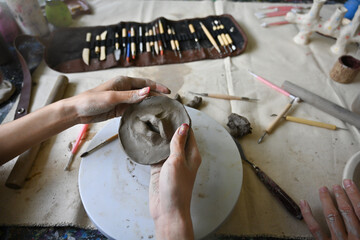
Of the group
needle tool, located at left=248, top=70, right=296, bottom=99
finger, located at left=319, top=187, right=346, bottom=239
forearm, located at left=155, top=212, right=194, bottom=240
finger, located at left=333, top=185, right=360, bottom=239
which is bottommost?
finger, located at left=319, top=187, right=346, bottom=239

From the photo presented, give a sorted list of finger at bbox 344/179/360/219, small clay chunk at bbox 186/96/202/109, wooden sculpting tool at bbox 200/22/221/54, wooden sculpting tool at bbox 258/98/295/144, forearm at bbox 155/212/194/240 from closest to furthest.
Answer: forearm at bbox 155/212/194/240 → finger at bbox 344/179/360/219 → wooden sculpting tool at bbox 258/98/295/144 → small clay chunk at bbox 186/96/202/109 → wooden sculpting tool at bbox 200/22/221/54

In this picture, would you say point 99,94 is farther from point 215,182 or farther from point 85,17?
point 85,17

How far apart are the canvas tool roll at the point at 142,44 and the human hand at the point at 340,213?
3.99 ft

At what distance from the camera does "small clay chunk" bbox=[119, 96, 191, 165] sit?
94 centimetres

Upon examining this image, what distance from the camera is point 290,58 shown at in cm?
184

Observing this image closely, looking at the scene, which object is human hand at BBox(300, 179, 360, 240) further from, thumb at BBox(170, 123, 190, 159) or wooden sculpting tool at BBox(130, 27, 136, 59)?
wooden sculpting tool at BBox(130, 27, 136, 59)

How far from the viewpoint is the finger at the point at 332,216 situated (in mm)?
935

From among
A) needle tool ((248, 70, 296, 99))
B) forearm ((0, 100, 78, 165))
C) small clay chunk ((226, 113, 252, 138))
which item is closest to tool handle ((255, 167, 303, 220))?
small clay chunk ((226, 113, 252, 138))

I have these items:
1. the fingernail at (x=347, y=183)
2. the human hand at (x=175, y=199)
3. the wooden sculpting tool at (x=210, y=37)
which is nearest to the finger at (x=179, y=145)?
the human hand at (x=175, y=199)

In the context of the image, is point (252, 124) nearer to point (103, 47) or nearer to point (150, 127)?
point (150, 127)

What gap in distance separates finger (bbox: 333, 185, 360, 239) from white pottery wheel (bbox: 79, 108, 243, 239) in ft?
1.54

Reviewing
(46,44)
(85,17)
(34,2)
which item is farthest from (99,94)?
(85,17)

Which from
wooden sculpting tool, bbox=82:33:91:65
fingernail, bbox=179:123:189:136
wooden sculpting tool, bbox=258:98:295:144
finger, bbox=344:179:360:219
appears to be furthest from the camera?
wooden sculpting tool, bbox=82:33:91:65

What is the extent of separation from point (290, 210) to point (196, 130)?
60cm
